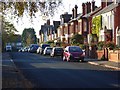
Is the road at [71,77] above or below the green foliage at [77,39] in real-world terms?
below

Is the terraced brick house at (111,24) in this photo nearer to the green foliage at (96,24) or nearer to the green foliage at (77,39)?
the green foliage at (96,24)

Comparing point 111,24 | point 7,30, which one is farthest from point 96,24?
point 7,30

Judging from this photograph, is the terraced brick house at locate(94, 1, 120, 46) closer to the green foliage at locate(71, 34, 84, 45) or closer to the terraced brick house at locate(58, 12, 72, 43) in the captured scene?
the green foliage at locate(71, 34, 84, 45)

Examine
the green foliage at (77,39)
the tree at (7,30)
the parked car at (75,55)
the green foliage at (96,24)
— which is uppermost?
the green foliage at (96,24)

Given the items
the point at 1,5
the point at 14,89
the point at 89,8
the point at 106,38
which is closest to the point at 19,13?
the point at 1,5

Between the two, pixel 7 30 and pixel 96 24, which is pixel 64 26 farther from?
pixel 7 30

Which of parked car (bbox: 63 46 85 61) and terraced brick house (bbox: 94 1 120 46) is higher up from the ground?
terraced brick house (bbox: 94 1 120 46)

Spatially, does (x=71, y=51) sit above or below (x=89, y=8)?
below

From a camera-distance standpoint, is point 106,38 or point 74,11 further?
point 74,11

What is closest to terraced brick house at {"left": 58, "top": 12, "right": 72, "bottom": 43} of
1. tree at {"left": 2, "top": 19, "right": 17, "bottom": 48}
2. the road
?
tree at {"left": 2, "top": 19, "right": 17, "bottom": 48}

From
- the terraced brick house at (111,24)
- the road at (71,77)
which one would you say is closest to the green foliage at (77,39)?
the terraced brick house at (111,24)

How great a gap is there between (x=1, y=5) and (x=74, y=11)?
77256 millimetres

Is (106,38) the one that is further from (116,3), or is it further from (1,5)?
(1,5)

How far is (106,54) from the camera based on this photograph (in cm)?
4472
